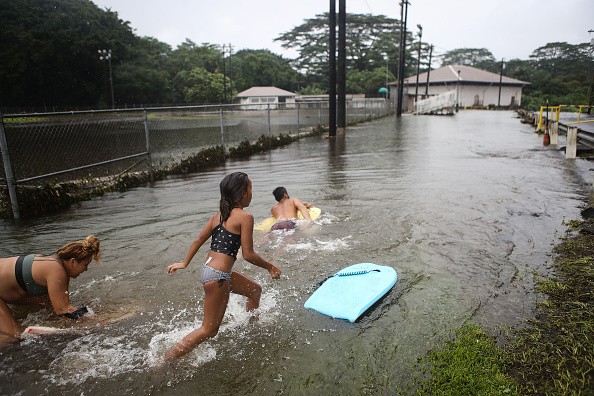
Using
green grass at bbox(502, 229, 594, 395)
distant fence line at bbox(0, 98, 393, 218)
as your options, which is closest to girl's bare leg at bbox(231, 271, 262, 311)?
green grass at bbox(502, 229, 594, 395)

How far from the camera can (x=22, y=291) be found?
12.0ft

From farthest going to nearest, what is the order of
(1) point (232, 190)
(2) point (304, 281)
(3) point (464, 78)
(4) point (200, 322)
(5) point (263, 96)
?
1. (5) point (263, 96)
2. (3) point (464, 78)
3. (2) point (304, 281)
4. (4) point (200, 322)
5. (1) point (232, 190)

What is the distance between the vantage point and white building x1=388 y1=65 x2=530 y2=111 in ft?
199

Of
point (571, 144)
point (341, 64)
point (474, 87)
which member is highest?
point (474, 87)

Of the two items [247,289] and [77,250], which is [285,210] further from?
[77,250]

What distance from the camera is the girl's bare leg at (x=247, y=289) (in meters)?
3.65

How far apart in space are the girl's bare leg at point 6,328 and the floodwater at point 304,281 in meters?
0.08

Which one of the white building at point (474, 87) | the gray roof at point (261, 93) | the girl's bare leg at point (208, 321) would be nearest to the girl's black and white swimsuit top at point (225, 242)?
the girl's bare leg at point (208, 321)

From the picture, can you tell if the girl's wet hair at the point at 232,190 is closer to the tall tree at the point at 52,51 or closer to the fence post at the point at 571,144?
the fence post at the point at 571,144

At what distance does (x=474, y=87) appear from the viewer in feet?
202

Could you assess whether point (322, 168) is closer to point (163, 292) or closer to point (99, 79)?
point (163, 292)

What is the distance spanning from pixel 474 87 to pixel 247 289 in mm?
66257

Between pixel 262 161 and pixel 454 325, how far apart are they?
10782 mm

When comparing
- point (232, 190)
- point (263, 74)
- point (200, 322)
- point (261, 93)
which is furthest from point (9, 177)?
point (263, 74)
